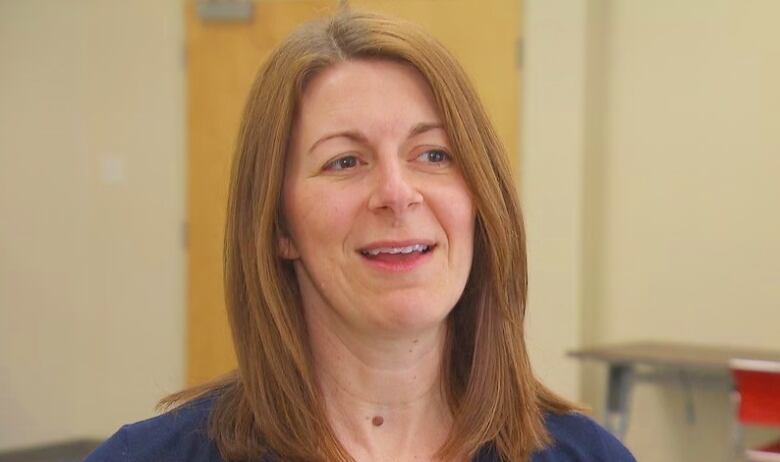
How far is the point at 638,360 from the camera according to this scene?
14.0ft

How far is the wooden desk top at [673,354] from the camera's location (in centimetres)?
412

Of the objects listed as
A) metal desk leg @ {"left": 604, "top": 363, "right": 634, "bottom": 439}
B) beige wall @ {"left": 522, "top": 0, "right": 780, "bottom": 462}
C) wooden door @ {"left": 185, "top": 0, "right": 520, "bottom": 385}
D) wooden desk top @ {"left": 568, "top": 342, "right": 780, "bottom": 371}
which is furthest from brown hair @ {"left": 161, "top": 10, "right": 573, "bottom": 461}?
wooden door @ {"left": 185, "top": 0, "right": 520, "bottom": 385}

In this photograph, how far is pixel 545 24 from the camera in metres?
4.90

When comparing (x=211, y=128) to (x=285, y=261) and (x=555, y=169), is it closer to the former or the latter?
(x=555, y=169)

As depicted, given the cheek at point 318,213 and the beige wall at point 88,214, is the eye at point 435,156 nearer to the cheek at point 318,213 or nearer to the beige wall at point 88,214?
the cheek at point 318,213

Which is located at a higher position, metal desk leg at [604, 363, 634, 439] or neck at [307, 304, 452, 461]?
neck at [307, 304, 452, 461]

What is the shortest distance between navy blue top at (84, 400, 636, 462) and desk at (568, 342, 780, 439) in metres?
2.74

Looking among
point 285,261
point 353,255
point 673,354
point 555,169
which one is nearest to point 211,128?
point 555,169

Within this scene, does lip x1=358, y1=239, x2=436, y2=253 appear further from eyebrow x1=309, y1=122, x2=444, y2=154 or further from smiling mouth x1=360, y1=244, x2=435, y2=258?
eyebrow x1=309, y1=122, x2=444, y2=154

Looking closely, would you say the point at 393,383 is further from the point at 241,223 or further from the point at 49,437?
the point at 49,437

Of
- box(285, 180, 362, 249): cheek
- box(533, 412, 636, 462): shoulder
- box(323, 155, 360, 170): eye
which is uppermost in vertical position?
box(323, 155, 360, 170): eye

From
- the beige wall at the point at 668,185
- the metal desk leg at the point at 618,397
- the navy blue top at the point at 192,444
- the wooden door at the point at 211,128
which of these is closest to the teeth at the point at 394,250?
the navy blue top at the point at 192,444

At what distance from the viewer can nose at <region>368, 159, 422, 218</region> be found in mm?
1293

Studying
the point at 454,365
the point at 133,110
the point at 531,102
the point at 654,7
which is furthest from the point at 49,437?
the point at 454,365
